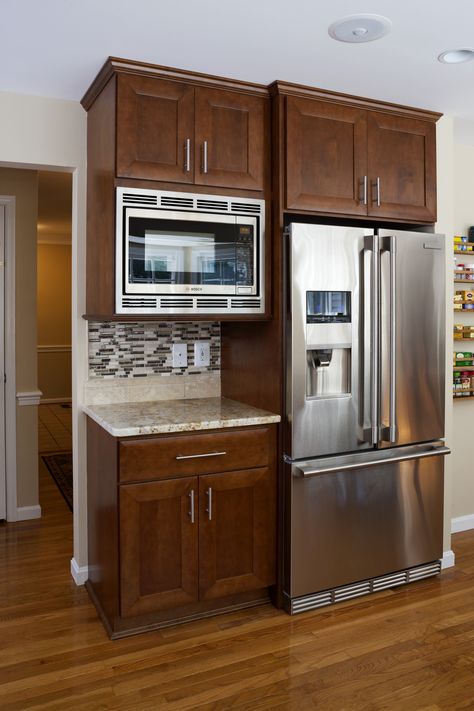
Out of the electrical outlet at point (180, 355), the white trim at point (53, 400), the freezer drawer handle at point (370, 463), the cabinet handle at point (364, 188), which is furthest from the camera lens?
the white trim at point (53, 400)

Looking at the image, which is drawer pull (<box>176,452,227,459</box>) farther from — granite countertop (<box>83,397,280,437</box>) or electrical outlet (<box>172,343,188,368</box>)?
electrical outlet (<box>172,343,188,368</box>)

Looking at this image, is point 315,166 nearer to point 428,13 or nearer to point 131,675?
point 428,13

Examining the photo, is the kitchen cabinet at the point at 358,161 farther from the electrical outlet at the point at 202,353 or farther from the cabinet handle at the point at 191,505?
the cabinet handle at the point at 191,505

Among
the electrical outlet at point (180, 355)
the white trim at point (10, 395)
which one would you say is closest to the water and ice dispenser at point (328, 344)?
the electrical outlet at point (180, 355)

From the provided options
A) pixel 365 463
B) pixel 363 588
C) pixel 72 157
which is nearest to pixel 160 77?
pixel 72 157

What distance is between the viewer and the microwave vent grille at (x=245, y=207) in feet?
9.50

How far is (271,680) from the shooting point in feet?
7.87

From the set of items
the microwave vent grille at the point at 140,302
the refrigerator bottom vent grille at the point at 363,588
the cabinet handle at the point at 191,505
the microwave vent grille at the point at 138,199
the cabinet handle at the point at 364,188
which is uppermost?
the cabinet handle at the point at 364,188

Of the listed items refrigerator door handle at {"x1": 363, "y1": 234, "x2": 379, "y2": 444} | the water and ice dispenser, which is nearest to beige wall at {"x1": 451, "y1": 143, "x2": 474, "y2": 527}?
refrigerator door handle at {"x1": 363, "y1": 234, "x2": 379, "y2": 444}

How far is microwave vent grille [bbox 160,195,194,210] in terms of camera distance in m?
2.75

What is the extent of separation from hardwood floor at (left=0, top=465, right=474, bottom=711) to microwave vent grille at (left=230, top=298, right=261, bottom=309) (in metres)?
1.43

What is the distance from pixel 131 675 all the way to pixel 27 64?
252 centimetres

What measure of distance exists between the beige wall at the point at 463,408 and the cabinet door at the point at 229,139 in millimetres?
1629

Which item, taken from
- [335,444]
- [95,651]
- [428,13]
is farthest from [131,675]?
[428,13]
